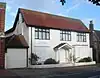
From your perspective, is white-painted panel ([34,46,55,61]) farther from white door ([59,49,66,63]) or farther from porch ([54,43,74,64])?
white door ([59,49,66,63])

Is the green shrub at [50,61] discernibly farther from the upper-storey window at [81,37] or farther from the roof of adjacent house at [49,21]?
the upper-storey window at [81,37]

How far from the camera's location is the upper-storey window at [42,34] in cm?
2978

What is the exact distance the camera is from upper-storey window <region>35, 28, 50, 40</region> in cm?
2978

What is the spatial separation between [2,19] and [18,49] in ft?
14.8

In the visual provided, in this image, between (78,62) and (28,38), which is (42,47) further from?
(78,62)

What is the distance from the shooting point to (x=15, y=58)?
2697cm

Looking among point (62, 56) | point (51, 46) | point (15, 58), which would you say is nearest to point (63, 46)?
point (62, 56)

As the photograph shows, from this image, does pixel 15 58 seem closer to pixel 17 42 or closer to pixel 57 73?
pixel 17 42

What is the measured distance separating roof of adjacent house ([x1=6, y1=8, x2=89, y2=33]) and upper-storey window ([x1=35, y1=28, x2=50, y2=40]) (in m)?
0.72

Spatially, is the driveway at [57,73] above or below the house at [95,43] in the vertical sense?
below

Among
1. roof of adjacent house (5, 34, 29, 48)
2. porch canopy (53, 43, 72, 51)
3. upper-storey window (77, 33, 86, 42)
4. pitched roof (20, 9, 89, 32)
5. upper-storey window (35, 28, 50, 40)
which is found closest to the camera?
roof of adjacent house (5, 34, 29, 48)

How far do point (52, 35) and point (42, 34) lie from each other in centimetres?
196

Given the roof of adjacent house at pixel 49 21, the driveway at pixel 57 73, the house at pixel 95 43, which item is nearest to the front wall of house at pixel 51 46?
the roof of adjacent house at pixel 49 21

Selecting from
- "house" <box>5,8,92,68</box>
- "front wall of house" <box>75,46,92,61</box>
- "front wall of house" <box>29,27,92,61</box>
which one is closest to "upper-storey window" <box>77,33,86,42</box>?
"house" <box>5,8,92,68</box>
